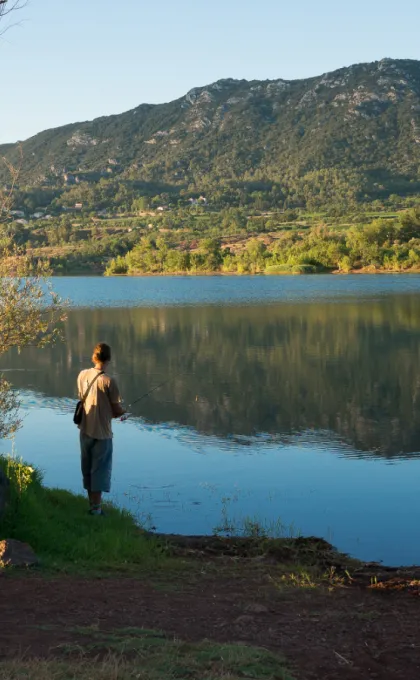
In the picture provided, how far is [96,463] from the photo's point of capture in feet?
30.3

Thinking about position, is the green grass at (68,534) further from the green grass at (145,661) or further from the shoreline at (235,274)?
the shoreline at (235,274)

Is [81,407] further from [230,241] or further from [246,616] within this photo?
[230,241]

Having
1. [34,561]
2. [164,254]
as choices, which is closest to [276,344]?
[34,561]

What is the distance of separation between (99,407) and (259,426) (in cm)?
822

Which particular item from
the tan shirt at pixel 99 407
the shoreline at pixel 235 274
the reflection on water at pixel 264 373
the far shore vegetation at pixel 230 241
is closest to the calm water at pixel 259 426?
the reflection on water at pixel 264 373

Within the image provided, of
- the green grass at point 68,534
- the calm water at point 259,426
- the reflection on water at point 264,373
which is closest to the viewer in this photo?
the green grass at point 68,534

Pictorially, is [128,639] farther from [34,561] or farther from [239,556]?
[239,556]

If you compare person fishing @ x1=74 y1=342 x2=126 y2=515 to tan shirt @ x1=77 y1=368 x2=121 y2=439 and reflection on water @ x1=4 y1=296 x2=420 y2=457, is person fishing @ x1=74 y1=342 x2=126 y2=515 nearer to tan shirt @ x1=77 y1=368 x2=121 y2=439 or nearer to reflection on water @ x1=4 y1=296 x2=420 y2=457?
tan shirt @ x1=77 y1=368 x2=121 y2=439

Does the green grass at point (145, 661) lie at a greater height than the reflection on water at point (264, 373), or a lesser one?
greater

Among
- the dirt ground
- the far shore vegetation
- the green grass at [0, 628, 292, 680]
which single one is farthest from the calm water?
the far shore vegetation

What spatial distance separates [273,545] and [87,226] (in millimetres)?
159152

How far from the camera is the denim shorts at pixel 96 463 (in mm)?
9164

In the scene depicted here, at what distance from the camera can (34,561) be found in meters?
7.36

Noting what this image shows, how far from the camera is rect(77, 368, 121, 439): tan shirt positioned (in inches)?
360
